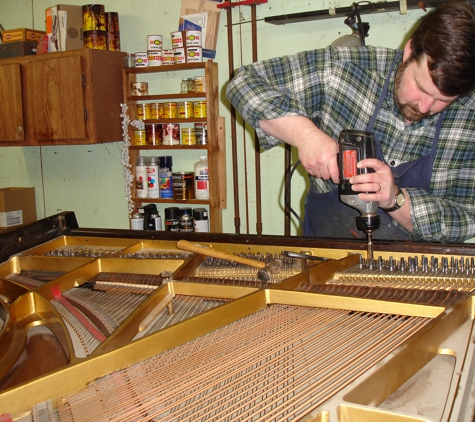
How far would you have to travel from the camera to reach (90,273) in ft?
6.54

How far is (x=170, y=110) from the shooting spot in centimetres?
429

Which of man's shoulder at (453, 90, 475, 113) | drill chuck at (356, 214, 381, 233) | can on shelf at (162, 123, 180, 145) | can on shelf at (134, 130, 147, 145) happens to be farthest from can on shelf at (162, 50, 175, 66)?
drill chuck at (356, 214, 381, 233)

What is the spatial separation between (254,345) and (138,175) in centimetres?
343

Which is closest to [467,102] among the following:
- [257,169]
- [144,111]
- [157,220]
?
[257,169]

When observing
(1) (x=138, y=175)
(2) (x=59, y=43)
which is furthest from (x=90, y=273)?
(2) (x=59, y=43)

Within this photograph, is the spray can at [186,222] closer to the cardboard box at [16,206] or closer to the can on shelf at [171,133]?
the can on shelf at [171,133]

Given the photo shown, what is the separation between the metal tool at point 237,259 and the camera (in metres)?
1.80

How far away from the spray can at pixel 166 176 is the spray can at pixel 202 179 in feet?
0.90

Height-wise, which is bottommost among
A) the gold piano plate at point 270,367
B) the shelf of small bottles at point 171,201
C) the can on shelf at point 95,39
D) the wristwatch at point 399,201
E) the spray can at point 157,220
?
the spray can at point 157,220

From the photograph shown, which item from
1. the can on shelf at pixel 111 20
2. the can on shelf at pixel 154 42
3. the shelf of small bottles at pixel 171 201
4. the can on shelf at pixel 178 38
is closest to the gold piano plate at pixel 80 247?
the shelf of small bottles at pixel 171 201

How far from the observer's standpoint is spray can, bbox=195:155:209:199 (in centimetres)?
416

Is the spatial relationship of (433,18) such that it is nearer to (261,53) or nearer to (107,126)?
(261,53)

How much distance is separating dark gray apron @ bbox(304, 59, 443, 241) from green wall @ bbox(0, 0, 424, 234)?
154 cm

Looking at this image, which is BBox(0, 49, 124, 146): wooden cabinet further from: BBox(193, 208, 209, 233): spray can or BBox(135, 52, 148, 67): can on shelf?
BBox(193, 208, 209, 233): spray can
